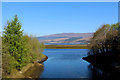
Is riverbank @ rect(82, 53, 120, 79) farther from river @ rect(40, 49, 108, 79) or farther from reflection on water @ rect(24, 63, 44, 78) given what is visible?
reflection on water @ rect(24, 63, 44, 78)

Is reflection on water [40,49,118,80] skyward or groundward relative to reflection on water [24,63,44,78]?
groundward

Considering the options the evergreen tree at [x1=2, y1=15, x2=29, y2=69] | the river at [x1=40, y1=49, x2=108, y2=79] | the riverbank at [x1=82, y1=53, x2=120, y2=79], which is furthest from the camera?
the river at [x1=40, y1=49, x2=108, y2=79]

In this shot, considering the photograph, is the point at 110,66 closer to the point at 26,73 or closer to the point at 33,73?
the point at 33,73

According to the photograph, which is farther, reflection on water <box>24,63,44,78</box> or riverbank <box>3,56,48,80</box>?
reflection on water <box>24,63,44,78</box>

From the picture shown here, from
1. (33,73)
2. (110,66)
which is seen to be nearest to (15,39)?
(33,73)

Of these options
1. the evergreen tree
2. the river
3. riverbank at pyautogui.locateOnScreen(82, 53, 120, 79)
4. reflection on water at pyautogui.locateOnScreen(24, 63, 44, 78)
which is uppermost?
the evergreen tree

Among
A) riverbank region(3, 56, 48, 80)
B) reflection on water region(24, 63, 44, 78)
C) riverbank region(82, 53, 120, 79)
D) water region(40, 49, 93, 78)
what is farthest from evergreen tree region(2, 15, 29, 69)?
riverbank region(82, 53, 120, 79)

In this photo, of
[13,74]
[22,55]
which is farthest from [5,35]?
[13,74]

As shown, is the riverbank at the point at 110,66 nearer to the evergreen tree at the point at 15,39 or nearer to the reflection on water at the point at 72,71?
the reflection on water at the point at 72,71

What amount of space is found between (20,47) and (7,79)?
7239 millimetres

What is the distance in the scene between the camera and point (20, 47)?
26016 mm

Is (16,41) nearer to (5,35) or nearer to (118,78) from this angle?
(5,35)

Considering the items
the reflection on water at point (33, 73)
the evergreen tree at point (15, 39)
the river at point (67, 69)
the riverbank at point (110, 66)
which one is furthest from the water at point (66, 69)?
the evergreen tree at point (15, 39)

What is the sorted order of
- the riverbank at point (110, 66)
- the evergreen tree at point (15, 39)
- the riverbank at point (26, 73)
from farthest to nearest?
the evergreen tree at point (15, 39) → the riverbank at point (110, 66) → the riverbank at point (26, 73)
